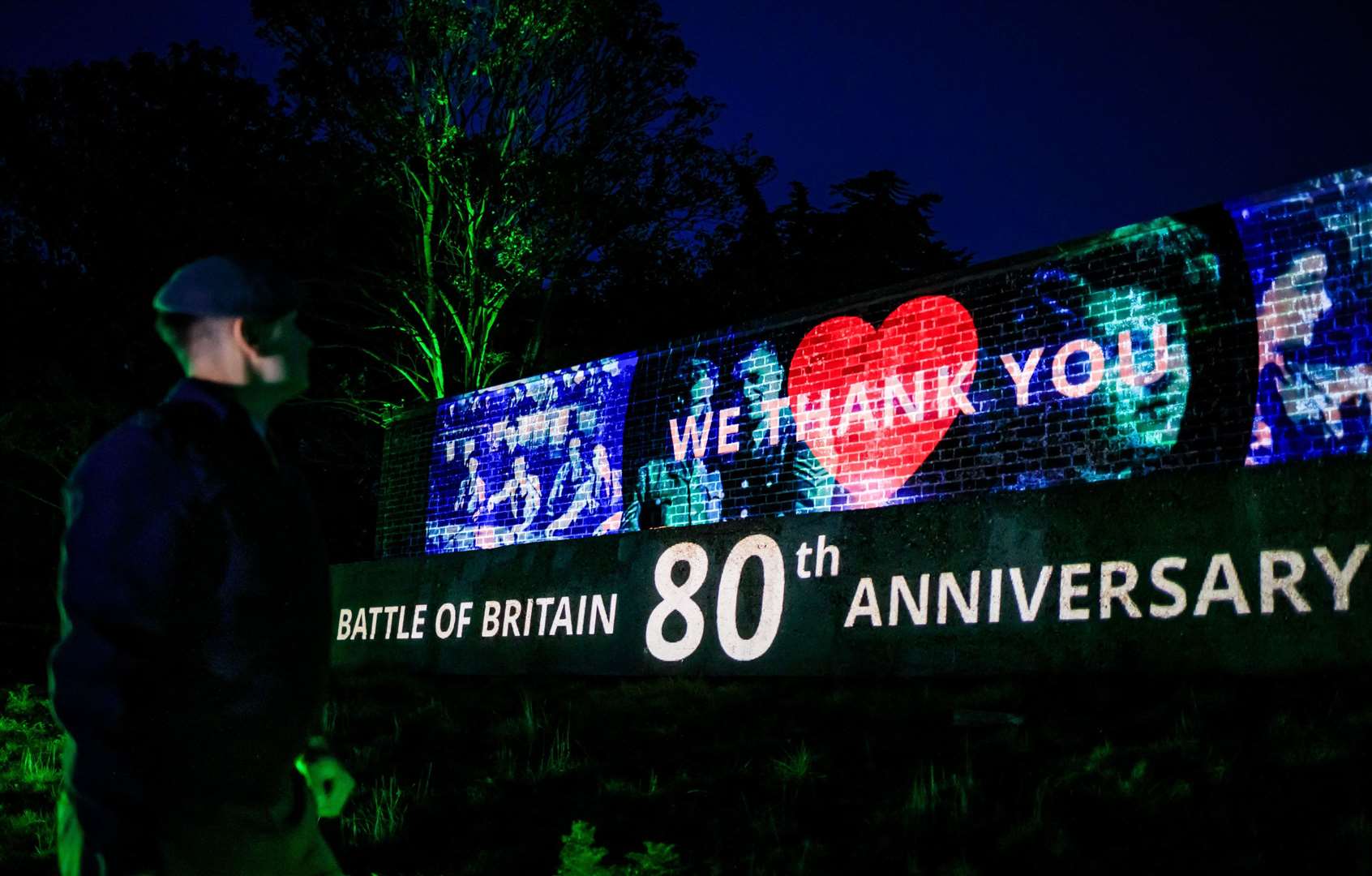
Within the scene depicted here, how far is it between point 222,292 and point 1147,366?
7.97 metres

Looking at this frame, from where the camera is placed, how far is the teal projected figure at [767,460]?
10938 mm

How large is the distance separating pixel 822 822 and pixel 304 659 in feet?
12.4

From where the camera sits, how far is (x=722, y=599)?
962 centimetres

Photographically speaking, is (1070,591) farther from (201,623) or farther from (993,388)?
(201,623)

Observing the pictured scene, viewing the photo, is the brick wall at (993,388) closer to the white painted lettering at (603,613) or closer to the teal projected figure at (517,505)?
the teal projected figure at (517,505)

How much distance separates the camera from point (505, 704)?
9.20 meters

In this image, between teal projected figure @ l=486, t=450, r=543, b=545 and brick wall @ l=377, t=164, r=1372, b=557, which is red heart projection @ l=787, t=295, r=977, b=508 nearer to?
brick wall @ l=377, t=164, r=1372, b=557

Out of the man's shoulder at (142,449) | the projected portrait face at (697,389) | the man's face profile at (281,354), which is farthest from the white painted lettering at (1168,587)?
the man's shoulder at (142,449)

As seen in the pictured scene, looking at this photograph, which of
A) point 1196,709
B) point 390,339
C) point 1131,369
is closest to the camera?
point 1196,709

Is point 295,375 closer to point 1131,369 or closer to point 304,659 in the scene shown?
point 304,659

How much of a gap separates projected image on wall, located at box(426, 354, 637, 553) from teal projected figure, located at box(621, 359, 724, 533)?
0.91ft

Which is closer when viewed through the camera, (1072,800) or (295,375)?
(295,375)

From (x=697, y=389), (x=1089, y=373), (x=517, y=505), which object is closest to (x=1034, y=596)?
(x=1089, y=373)

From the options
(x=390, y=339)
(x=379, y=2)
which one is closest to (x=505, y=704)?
(x=379, y=2)
